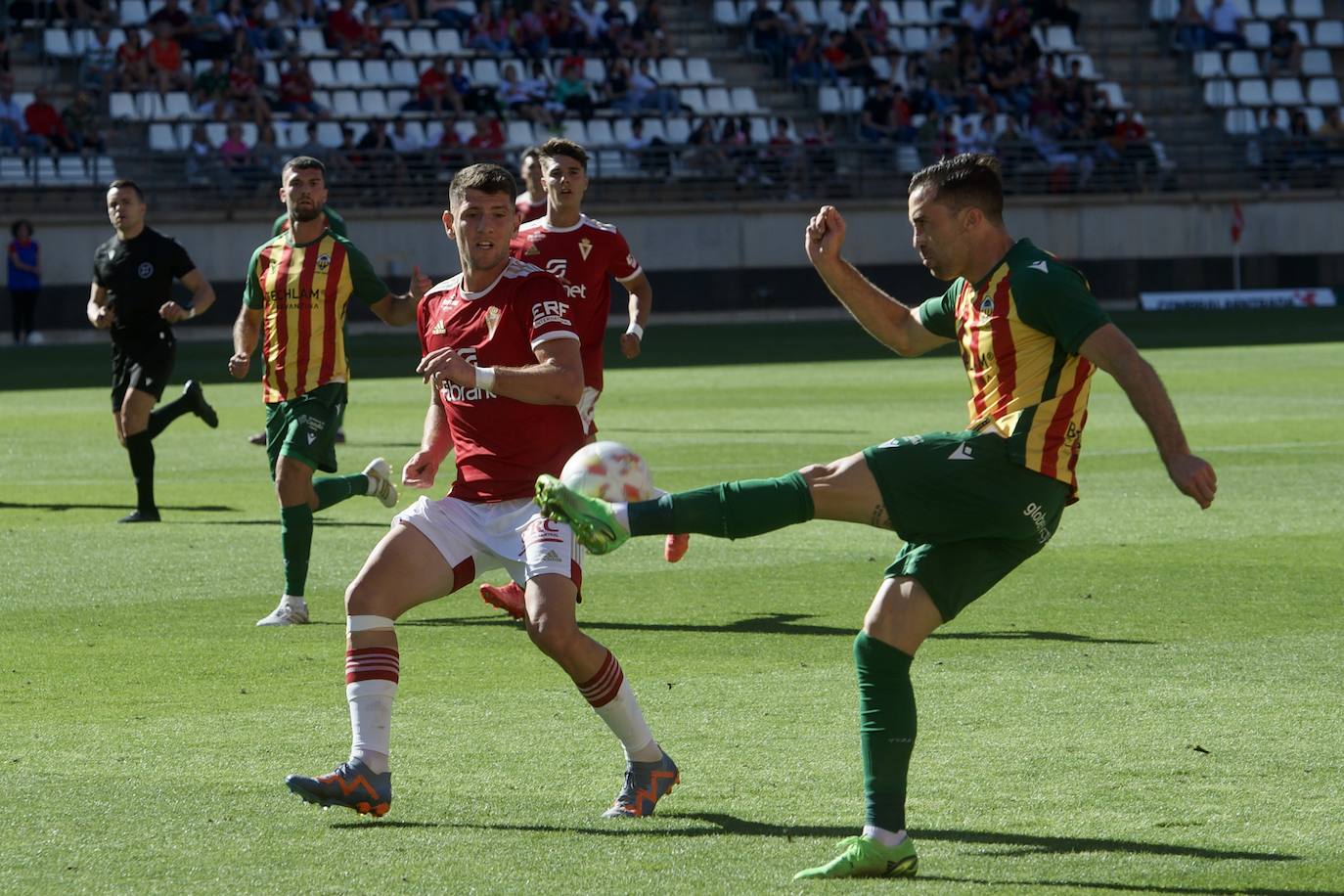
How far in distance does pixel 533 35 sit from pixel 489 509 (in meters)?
34.0

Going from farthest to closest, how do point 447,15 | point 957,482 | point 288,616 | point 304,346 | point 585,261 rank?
1. point 447,15
2. point 585,261
3. point 304,346
4. point 288,616
5. point 957,482

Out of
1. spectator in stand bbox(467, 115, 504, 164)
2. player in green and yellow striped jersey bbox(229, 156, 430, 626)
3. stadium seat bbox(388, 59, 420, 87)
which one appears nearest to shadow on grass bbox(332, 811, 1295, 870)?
player in green and yellow striped jersey bbox(229, 156, 430, 626)

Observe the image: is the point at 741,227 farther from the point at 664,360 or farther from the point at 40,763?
the point at 40,763

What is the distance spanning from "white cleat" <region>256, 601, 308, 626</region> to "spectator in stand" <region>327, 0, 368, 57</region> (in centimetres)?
2918

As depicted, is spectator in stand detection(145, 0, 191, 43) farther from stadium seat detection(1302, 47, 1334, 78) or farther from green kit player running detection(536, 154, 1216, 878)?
green kit player running detection(536, 154, 1216, 878)

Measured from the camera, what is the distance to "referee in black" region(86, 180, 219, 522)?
516 inches

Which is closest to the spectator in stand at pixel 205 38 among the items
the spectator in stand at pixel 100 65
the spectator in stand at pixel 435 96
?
the spectator in stand at pixel 100 65

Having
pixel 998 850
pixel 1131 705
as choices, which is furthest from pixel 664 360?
pixel 998 850

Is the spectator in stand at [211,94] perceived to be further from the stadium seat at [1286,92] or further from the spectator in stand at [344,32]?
the stadium seat at [1286,92]

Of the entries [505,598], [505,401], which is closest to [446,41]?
[505,598]

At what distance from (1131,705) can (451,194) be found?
9.81 ft

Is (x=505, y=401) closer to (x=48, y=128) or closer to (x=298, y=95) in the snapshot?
(x=48, y=128)

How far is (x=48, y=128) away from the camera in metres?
33.4

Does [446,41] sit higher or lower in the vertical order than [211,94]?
higher
